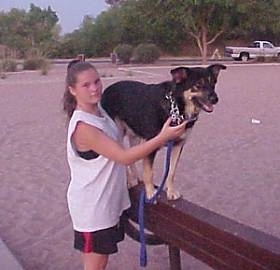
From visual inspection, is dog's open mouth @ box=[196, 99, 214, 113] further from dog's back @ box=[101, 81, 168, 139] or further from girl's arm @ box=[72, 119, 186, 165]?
girl's arm @ box=[72, 119, 186, 165]

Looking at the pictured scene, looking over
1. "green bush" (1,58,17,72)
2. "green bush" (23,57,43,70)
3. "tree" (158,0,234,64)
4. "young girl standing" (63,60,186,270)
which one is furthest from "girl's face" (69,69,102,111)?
"tree" (158,0,234,64)

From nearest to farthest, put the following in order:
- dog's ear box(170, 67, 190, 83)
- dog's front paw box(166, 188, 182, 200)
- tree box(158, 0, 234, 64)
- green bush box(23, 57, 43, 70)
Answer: dog's ear box(170, 67, 190, 83), dog's front paw box(166, 188, 182, 200), green bush box(23, 57, 43, 70), tree box(158, 0, 234, 64)

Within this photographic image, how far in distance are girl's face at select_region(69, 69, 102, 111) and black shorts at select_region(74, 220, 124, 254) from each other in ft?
2.52

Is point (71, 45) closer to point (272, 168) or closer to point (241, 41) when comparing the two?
point (241, 41)

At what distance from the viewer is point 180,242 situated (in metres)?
5.31

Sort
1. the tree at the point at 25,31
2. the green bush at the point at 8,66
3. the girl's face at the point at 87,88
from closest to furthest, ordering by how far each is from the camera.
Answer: the girl's face at the point at 87,88 → the green bush at the point at 8,66 → the tree at the point at 25,31

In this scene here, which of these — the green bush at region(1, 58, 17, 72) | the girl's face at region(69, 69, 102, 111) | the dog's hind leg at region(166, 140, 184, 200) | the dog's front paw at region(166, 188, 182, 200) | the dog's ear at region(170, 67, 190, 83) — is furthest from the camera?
the green bush at region(1, 58, 17, 72)

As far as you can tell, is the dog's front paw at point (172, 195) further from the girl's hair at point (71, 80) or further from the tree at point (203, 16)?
the tree at point (203, 16)

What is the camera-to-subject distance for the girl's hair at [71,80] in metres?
4.63

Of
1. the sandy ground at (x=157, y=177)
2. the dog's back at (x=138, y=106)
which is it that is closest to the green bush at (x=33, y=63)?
the sandy ground at (x=157, y=177)

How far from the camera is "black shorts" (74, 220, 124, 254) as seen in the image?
15.8ft

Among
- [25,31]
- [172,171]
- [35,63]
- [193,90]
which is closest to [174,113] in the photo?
[193,90]

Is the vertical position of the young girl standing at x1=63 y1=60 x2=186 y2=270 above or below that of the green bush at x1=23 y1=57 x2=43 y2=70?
above

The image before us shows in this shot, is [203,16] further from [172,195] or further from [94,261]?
[94,261]
